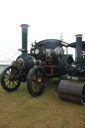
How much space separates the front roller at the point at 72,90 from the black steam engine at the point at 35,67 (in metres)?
1.09

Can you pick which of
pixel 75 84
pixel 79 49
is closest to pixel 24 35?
pixel 79 49

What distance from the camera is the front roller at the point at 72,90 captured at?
471cm

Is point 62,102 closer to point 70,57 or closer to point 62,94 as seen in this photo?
point 62,94

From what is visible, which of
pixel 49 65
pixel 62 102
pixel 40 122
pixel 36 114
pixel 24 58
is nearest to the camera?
pixel 40 122

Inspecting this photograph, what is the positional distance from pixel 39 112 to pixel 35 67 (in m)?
1.87

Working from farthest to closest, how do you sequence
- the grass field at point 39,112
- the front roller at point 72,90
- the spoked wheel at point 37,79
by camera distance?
1. the spoked wheel at point 37,79
2. the front roller at point 72,90
3. the grass field at point 39,112

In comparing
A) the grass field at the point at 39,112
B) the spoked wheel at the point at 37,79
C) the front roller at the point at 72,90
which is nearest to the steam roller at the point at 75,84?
the front roller at the point at 72,90

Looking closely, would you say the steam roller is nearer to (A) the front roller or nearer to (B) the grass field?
(A) the front roller

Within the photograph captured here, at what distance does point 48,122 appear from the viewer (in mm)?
3549

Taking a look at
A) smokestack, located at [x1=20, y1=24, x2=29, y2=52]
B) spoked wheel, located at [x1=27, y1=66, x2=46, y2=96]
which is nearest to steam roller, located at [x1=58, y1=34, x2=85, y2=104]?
spoked wheel, located at [x1=27, y1=66, x2=46, y2=96]

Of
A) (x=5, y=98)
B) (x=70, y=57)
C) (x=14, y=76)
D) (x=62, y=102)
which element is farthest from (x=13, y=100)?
(x=70, y=57)

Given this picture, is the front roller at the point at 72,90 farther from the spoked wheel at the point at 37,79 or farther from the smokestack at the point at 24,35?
the smokestack at the point at 24,35

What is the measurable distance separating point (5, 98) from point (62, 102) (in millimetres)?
2224

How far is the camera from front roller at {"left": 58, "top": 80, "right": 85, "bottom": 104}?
471 centimetres
